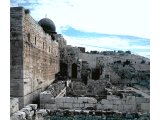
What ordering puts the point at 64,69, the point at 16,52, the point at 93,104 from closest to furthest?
1. the point at 16,52
2. the point at 93,104
3. the point at 64,69

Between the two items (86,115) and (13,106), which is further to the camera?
(86,115)

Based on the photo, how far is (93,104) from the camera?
5.61 metres

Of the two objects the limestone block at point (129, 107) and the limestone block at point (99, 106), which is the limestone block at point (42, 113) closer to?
the limestone block at point (99, 106)

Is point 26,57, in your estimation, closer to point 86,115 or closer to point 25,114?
point 25,114

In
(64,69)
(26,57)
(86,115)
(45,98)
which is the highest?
(26,57)

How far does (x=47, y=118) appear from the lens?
4785mm

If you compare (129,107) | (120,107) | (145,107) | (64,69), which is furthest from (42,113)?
(64,69)

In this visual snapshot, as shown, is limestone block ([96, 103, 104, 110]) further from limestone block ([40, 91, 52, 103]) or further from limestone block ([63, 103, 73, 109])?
limestone block ([40, 91, 52, 103])

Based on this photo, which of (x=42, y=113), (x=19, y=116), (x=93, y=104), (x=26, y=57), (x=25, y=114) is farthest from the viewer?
(x=26, y=57)

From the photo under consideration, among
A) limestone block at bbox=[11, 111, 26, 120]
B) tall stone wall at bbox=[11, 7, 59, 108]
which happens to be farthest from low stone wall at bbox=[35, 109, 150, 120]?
tall stone wall at bbox=[11, 7, 59, 108]

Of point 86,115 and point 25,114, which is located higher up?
point 25,114
